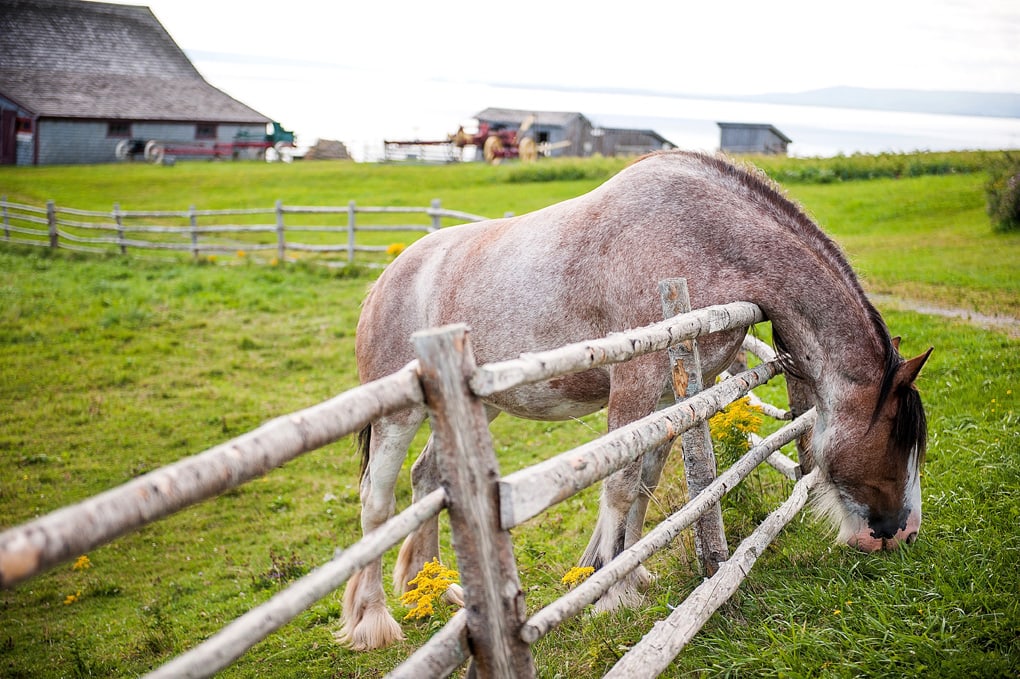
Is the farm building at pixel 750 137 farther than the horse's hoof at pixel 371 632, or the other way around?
the farm building at pixel 750 137

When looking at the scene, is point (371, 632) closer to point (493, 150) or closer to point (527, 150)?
point (527, 150)

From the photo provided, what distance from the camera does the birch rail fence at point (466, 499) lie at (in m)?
1.52

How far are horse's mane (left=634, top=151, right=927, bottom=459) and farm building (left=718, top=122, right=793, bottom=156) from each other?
140 feet

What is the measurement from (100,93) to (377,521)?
1687 inches

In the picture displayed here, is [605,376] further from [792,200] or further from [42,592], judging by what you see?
[42,592]

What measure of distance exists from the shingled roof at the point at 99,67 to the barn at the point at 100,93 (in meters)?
0.05

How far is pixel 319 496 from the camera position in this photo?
23.7 ft

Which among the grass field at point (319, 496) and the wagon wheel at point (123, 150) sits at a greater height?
the wagon wheel at point (123, 150)

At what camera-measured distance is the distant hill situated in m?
12.3

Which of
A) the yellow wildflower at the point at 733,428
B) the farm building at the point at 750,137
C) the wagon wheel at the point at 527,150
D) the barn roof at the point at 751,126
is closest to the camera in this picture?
the yellow wildflower at the point at 733,428

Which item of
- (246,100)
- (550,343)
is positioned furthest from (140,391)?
(246,100)

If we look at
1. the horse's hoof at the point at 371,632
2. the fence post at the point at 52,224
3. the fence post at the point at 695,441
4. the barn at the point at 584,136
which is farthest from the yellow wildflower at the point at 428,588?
the barn at the point at 584,136

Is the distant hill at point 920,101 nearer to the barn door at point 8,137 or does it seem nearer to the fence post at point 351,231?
the fence post at point 351,231

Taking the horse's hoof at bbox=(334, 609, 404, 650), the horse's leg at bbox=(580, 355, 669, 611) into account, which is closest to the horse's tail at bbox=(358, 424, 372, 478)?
the horse's hoof at bbox=(334, 609, 404, 650)
